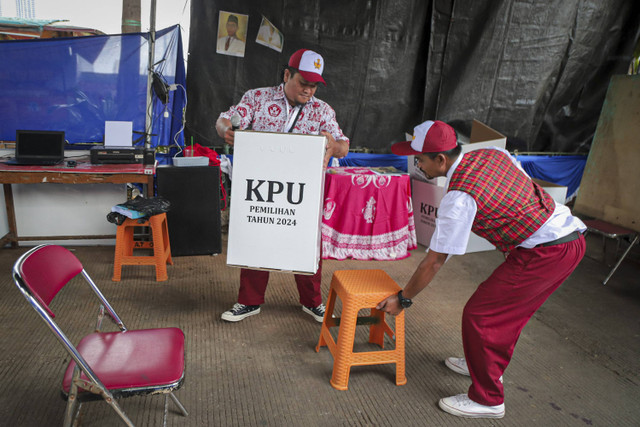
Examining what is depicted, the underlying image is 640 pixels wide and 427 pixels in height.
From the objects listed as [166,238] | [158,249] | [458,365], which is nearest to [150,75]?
[166,238]

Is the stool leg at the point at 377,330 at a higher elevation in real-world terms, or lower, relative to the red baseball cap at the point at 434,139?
lower

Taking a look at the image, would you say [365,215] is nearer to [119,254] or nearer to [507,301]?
[119,254]

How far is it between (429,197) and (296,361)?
8.23 feet

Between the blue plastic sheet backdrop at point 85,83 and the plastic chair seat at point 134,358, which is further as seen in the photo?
the blue plastic sheet backdrop at point 85,83

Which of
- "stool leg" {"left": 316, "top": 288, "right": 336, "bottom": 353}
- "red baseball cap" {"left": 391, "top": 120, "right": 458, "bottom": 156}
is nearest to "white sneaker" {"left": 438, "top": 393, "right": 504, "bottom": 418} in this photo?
"stool leg" {"left": 316, "top": 288, "right": 336, "bottom": 353}

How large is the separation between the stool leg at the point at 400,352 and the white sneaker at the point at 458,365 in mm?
309

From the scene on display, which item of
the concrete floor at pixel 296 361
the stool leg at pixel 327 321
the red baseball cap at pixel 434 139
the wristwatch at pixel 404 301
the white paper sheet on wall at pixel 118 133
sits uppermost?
the red baseball cap at pixel 434 139

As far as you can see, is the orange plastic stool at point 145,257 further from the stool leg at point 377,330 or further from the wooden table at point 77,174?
the stool leg at point 377,330

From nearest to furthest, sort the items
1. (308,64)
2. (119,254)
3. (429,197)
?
(308,64)
(119,254)
(429,197)

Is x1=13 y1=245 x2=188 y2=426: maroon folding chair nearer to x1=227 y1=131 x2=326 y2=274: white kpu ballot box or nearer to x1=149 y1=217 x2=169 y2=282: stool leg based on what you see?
x1=227 y1=131 x2=326 y2=274: white kpu ballot box

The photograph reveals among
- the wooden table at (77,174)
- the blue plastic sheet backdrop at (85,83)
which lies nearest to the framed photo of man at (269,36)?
the blue plastic sheet backdrop at (85,83)

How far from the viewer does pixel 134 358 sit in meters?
1.61

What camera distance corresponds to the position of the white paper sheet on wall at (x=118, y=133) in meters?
3.91

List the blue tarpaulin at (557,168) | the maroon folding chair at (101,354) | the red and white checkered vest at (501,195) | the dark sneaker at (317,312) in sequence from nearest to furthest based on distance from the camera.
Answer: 1. the maroon folding chair at (101,354)
2. the red and white checkered vest at (501,195)
3. the dark sneaker at (317,312)
4. the blue tarpaulin at (557,168)
